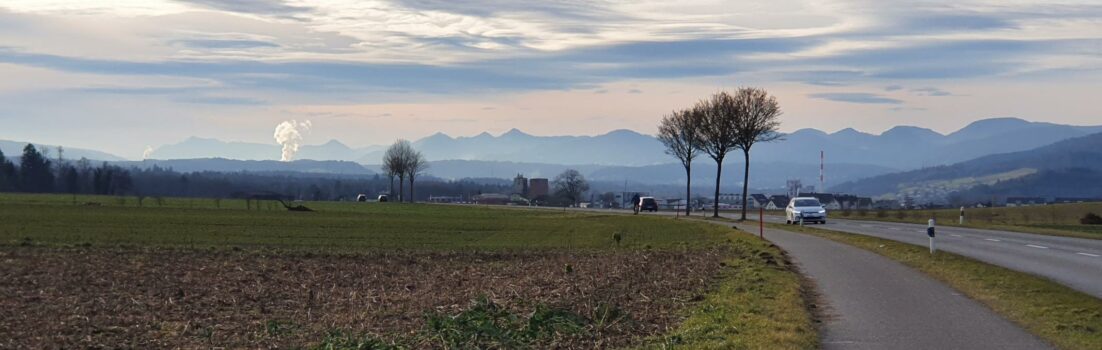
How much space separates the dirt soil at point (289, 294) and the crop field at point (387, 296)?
43 mm

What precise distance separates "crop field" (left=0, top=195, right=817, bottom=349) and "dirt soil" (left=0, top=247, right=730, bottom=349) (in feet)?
0.14

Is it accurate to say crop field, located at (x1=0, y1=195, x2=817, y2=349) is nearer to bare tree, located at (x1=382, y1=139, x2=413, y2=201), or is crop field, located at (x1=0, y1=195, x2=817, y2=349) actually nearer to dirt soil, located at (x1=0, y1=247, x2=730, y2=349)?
dirt soil, located at (x1=0, y1=247, x2=730, y2=349)

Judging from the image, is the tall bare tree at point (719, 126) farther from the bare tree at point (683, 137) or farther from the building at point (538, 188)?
the building at point (538, 188)

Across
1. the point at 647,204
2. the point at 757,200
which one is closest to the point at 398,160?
the point at 757,200

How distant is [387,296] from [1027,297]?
9783mm

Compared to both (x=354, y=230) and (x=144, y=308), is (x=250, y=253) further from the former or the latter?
(x=354, y=230)

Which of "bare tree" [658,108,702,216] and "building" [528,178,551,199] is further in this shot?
"building" [528,178,551,199]

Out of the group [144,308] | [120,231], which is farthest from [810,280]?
[120,231]

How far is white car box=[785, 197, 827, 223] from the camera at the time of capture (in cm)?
5528

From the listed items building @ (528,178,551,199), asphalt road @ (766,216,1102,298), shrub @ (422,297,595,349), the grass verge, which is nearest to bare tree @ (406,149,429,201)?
building @ (528,178,551,199)

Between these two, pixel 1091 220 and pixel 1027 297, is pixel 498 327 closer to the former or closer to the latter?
pixel 1027 297

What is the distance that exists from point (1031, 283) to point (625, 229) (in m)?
33.4

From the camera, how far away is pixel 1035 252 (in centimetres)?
2822

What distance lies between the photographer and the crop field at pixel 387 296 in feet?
44.1
